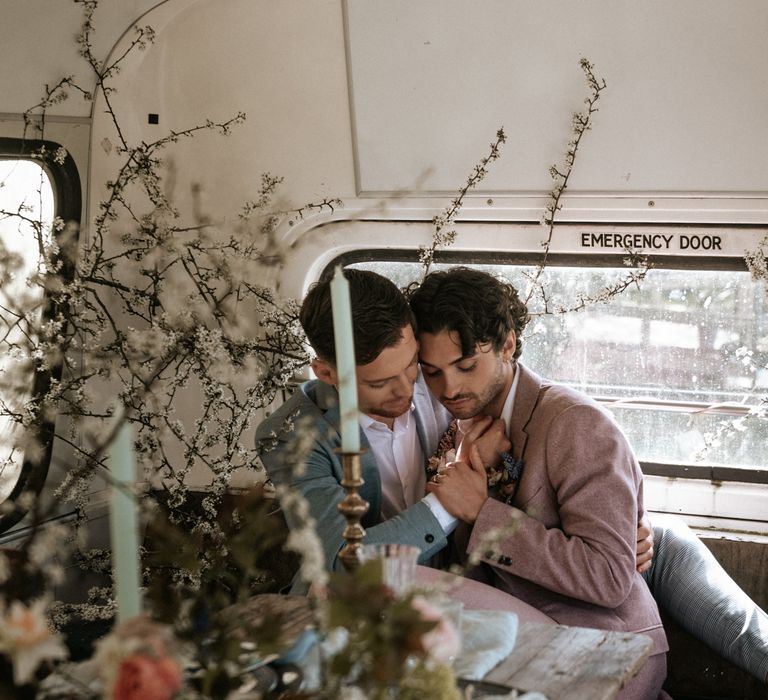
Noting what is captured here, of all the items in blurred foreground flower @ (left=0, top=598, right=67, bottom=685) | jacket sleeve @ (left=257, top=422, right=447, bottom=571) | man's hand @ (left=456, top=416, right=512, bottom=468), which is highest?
blurred foreground flower @ (left=0, top=598, right=67, bottom=685)

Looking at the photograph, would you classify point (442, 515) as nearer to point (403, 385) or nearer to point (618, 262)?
point (403, 385)

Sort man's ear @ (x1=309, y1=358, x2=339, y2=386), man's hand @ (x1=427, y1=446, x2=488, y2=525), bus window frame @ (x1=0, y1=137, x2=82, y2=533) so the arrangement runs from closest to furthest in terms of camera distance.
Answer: man's hand @ (x1=427, y1=446, x2=488, y2=525) → man's ear @ (x1=309, y1=358, x2=339, y2=386) → bus window frame @ (x1=0, y1=137, x2=82, y2=533)

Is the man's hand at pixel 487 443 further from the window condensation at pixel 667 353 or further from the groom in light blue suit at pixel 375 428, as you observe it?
the window condensation at pixel 667 353

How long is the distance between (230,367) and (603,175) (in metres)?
1.44

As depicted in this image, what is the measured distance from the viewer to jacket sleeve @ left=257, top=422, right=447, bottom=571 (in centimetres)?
272

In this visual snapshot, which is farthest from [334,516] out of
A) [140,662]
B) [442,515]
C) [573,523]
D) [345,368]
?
[140,662]

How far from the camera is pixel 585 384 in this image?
12.7ft

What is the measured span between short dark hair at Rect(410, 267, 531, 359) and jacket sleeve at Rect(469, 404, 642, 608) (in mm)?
325

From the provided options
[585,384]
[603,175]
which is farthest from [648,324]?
[603,175]

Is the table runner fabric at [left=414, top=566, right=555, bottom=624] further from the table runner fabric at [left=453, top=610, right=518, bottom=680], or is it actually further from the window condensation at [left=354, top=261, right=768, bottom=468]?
the window condensation at [left=354, top=261, right=768, bottom=468]

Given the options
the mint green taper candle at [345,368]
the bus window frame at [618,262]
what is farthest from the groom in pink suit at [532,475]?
the mint green taper candle at [345,368]

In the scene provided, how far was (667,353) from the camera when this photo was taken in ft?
12.3

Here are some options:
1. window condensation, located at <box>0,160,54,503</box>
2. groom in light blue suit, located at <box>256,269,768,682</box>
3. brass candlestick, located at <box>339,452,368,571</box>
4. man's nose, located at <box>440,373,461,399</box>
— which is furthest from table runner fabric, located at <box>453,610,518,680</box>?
window condensation, located at <box>0,160,54,503</box>

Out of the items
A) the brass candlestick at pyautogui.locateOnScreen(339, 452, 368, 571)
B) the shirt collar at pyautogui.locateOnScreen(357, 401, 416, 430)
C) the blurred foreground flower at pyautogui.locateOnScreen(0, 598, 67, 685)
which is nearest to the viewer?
the blurred foreground flower at pyautogui.locateOnScreen(0, 598, 67, 685)
